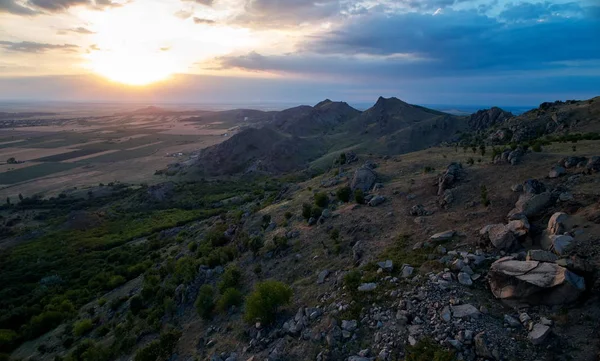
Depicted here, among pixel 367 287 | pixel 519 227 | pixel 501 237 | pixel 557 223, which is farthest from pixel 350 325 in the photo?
pixel 557 223

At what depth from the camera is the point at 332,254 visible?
2028 centimetres

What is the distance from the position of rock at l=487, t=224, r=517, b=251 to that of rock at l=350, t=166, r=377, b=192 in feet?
44.2

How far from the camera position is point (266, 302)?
15750 millimetres

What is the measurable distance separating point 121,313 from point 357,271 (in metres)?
19.1

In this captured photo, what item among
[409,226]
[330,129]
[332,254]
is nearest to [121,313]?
[332,254]

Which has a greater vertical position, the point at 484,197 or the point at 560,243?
the point at 484,197

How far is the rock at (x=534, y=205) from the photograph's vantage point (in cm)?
1557

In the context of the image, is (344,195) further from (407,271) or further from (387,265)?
(407,271)

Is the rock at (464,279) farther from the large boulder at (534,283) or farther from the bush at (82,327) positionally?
the bush at (82,327)

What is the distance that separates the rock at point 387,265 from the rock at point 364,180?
12.3m

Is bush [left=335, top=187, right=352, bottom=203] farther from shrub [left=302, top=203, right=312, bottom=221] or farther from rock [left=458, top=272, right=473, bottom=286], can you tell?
rock [left=458, top=272, right=473, bottom=286]

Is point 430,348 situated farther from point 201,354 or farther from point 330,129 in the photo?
point 330,129

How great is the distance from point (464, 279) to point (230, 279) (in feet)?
46.2

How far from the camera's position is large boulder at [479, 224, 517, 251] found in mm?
14007
